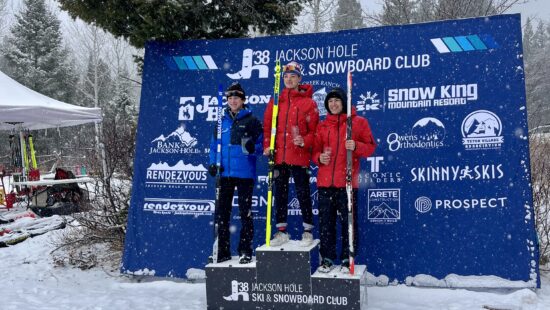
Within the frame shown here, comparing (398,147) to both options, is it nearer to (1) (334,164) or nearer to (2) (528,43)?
(1) (334,164)

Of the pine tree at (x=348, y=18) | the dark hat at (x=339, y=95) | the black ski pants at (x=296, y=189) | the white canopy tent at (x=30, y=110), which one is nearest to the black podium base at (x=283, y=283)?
the black ski pants at (x=296, y=189)

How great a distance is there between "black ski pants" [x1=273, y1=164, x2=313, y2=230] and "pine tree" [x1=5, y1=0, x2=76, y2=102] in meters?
31.7

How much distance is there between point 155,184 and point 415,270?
342cm

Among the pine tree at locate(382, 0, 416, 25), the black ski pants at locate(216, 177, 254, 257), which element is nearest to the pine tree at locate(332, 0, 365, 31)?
the pine tree at locate(382, 0, 416, 25)

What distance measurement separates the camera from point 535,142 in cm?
823

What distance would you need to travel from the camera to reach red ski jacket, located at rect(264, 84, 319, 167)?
16.4ft

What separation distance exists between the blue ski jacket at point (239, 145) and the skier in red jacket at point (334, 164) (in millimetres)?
677

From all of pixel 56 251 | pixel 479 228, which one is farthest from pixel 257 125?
pixel 56 251

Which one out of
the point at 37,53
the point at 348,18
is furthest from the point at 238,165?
the point at 37,53

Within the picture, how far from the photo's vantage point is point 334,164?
15.9ft

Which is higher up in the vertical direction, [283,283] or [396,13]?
[396,13]

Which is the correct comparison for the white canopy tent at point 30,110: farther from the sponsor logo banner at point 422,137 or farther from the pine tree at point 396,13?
the sponsor logo banner at point 422,137

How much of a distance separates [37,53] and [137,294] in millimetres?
32339

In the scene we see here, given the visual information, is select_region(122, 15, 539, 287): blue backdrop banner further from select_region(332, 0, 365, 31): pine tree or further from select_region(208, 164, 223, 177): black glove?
select_region(332, 0, 365, 31): pine tree
